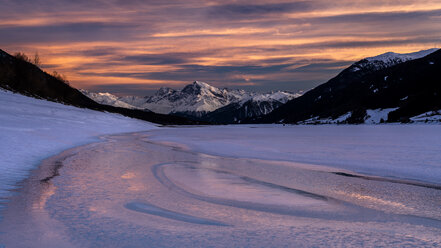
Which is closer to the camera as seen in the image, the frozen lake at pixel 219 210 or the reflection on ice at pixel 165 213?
the frozen lake at pixel 219 210

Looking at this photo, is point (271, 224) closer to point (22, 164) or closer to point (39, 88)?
point (22, 164)

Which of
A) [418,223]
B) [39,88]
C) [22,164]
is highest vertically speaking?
[39,88]

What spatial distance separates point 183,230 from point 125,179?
6.43 m

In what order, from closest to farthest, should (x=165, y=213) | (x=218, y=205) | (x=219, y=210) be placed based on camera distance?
(x=165, y=213) → (x=219, y=210) → (x=218, y=205)

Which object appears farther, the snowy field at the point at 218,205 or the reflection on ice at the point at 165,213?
the reflection on ice at the point at 165,213

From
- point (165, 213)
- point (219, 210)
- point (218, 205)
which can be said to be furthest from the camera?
point (218, 205)

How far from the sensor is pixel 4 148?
58.1 ft

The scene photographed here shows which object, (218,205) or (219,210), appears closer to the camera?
(219,210)

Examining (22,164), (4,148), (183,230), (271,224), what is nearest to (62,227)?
(183,230)

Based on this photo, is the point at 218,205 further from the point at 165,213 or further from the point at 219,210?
the point at 165,213

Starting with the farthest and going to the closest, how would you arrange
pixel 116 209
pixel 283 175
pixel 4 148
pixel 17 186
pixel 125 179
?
1. pixel 4 148
2. pixel 283 175
3. pixel 125 179
4. pixel 17 186
5. pixel 116 209

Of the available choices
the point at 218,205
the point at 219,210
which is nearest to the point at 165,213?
the point at 219,210

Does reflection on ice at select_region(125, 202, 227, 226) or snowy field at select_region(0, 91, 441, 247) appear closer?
snowy field at select_region(0, 91, 441, 247)

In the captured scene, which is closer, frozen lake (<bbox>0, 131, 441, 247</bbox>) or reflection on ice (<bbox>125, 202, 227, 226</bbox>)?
frozen lake (<bbox>0, 131, 441, 247</bbox>)
